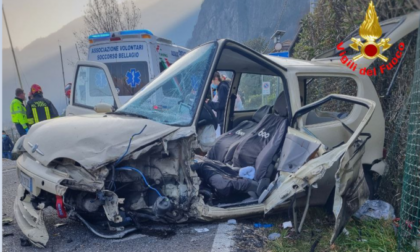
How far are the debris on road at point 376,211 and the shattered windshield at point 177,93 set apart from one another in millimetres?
2040

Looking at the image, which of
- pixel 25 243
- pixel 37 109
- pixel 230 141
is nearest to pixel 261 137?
pixel 230 141

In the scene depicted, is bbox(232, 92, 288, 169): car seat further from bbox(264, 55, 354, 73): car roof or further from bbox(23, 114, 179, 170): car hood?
bbox(23, 114, 179, 170): car hood

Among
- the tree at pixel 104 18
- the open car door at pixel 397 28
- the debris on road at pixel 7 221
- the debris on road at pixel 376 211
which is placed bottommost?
the debris on road at pixel 376 211

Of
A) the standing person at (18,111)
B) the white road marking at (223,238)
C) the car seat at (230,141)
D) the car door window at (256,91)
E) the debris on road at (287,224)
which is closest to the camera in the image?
the white road marking at (223,238)

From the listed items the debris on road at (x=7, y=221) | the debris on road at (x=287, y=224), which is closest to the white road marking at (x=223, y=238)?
the debris on road at (x=287, y=224)

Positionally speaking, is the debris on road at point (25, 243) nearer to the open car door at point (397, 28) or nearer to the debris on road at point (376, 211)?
the debris on road at point (376, 211)

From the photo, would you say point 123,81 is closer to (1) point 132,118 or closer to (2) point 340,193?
(1) point 132,118

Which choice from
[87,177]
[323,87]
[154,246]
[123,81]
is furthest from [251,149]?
[123,81]

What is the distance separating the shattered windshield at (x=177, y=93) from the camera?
Answer: 3.45 metres

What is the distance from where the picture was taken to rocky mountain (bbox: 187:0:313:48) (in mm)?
63281

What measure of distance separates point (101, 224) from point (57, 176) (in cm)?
82

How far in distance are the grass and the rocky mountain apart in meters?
59.7

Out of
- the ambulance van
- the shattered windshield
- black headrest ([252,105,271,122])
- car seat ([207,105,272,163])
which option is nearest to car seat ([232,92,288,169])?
car seat ([207,105,272,163])

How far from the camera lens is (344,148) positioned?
308 cm
